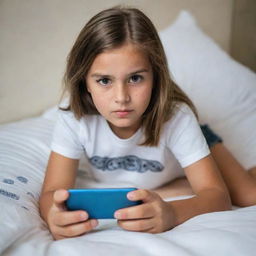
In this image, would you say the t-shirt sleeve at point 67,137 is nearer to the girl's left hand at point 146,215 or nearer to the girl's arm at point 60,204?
the girl's arm at point 60,204

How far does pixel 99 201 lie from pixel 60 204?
0.07 m

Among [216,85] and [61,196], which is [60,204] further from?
[216,85]

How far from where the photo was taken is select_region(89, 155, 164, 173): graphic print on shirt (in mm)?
894

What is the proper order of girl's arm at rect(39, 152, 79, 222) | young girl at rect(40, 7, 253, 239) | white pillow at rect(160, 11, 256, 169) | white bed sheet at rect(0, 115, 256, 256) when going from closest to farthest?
white bed sheet at rect(0, 115, 256, 256), young girl at rect(40, 7, 253, 239), girl's arm at rect(39, 152, 79, 222), white pillow at rect(160, 11, 256, 169)

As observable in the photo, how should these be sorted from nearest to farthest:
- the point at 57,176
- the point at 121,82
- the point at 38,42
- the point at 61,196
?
the point at 61,196
the point at 121,82
the point at 57,176
the point at 38,42

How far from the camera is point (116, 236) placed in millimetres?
610

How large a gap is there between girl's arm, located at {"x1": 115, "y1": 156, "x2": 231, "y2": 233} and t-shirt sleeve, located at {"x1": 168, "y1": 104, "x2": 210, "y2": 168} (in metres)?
0.02

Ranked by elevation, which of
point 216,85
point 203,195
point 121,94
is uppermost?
point 121,94

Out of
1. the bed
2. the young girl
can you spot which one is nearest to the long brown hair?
the young girl

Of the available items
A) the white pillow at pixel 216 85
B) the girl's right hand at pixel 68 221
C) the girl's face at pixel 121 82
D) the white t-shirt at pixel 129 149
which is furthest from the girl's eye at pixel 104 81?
the white pillow at pixel 216 85

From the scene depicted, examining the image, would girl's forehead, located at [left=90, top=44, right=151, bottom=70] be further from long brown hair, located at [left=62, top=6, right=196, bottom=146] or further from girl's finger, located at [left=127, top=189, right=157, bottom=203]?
girl's finger, located at [left=127, top=189, right=157, bottom=203]

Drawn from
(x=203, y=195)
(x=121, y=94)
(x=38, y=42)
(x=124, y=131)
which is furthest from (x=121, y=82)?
(x=38, y=42)

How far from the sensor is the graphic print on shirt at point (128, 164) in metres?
0.89

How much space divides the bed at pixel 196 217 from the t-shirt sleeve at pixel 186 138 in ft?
0.51
